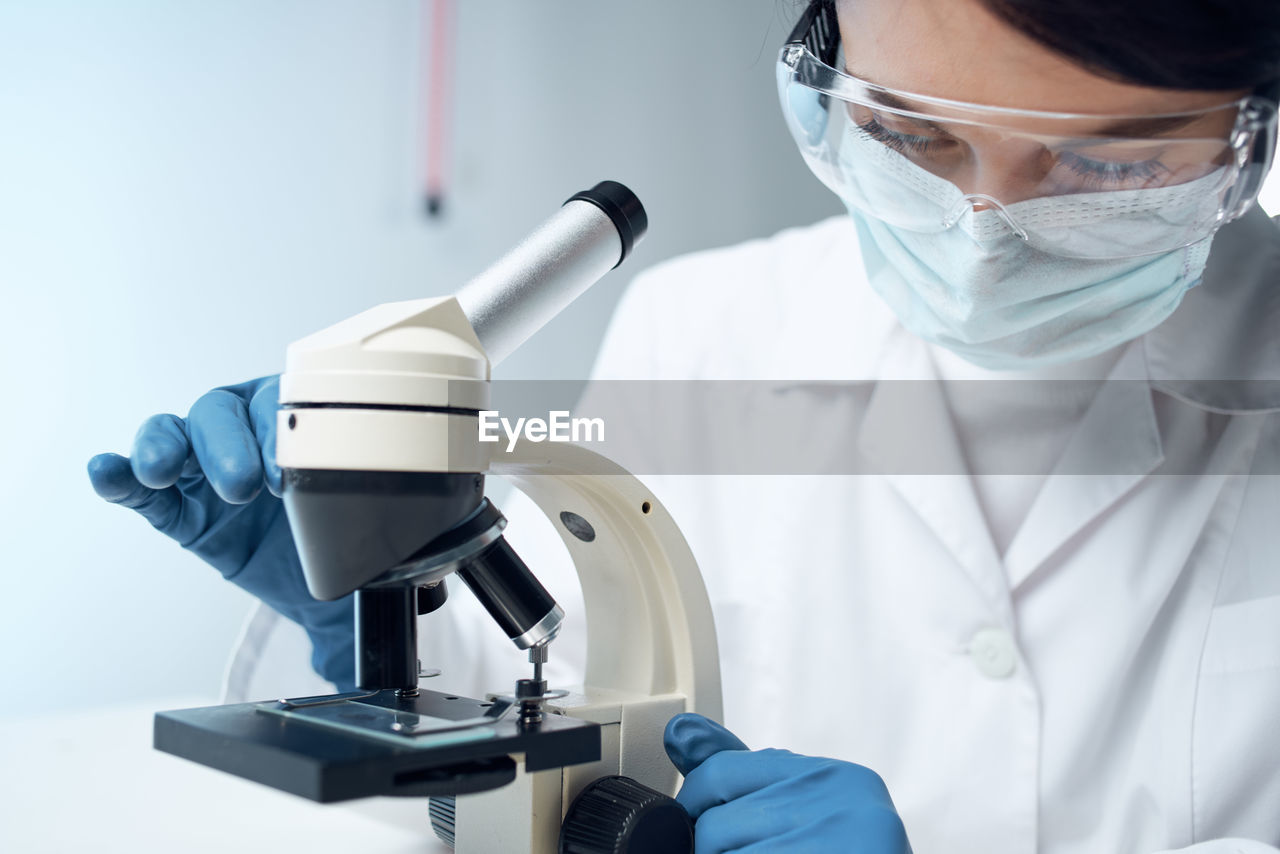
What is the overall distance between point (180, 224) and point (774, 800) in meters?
1.42

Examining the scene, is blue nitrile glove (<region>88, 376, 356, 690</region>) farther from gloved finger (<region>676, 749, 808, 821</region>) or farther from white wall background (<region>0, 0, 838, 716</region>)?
white wall background (<region>0, 0, 838, 716</region>)

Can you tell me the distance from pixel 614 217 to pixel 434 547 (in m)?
0.28

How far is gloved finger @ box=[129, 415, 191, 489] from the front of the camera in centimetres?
75

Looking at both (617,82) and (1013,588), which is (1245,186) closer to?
(1013,588)

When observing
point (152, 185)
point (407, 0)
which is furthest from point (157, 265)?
point (407, 0)

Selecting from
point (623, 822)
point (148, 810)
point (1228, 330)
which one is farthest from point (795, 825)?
point (1228, 330)

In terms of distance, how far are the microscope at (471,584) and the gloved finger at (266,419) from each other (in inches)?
7.1

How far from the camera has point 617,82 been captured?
2254 millimetres

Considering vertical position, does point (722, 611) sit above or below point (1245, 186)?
below

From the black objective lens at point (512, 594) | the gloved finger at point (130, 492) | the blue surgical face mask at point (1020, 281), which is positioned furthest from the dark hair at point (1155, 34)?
the gloved finger at point (130, 492)

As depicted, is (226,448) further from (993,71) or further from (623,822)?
(993,71)

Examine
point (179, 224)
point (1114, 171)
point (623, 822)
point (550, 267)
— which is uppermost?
point (179, 224)

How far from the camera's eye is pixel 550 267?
68cm

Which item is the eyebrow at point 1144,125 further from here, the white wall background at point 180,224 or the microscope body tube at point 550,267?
the white wall background at point 180,224
